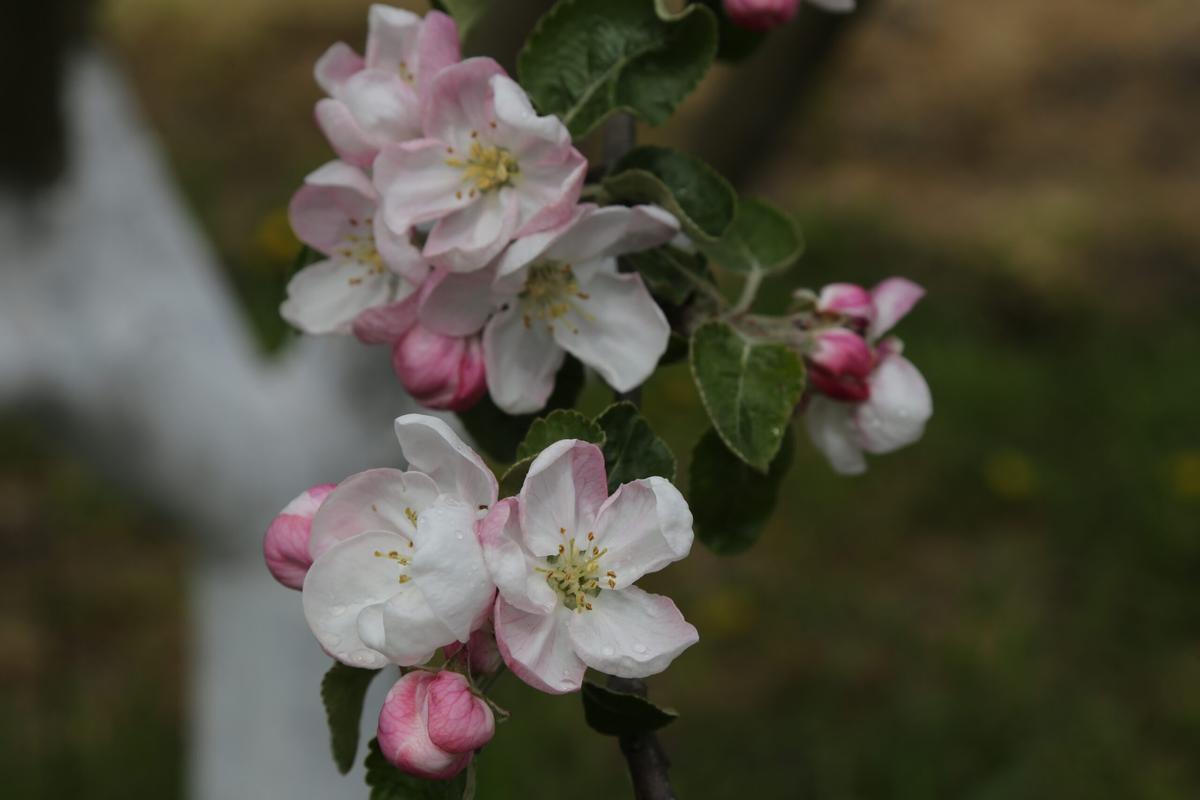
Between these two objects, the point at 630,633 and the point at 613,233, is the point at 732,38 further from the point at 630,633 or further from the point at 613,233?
the point at 630,633

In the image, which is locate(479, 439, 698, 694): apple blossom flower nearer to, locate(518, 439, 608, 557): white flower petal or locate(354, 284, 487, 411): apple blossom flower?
locate(518, 439, 608, 557): white flower petal

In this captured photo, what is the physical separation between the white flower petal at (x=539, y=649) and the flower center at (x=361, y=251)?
0.90ft

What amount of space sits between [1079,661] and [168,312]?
200 cm

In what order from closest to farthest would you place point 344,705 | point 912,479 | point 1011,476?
point 344,705 < point 1011,476 < point 912,479

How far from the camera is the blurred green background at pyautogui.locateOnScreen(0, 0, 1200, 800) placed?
2672 mm

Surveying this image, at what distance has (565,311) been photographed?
752mm

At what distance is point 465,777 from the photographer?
2.13ft

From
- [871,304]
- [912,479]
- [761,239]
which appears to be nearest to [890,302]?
[871,304]

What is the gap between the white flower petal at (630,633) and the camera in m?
0.61

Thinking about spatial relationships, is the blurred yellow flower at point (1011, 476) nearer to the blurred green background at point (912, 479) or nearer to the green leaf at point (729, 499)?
the blurred green background at point (912, 479)

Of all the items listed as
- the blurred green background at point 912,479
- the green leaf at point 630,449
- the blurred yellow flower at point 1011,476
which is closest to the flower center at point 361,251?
the green leaf at point 630,449

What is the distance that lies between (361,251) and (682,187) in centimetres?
20

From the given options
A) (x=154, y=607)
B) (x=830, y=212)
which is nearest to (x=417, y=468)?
(x=154, y=607)

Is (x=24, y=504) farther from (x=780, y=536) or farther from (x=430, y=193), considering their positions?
(x=430, y=193)
